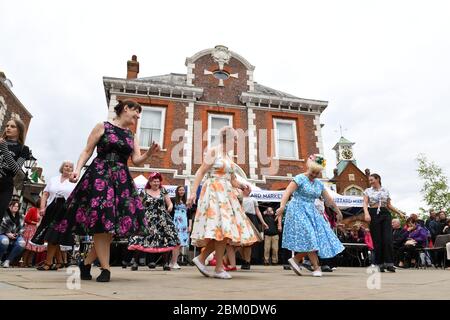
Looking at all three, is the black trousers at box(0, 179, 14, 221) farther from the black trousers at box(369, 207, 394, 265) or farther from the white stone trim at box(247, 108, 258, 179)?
the white stone trim at box(247, 108, 258, 179)

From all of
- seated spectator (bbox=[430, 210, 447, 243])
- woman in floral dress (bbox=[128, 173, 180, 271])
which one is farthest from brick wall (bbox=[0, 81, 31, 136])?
seated spectator (bbox=[430, 210, 447, 243])

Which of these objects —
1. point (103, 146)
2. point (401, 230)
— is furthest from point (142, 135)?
point (103, 146)

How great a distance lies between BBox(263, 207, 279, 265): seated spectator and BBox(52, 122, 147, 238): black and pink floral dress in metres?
7.88

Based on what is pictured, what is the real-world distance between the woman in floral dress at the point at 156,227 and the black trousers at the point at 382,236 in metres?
4.00

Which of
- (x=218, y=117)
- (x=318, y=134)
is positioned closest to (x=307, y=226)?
(x=218, y=117)

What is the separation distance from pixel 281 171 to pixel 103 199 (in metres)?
12.8

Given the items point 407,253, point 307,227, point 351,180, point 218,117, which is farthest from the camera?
point 351,180

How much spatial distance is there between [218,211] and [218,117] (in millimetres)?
12255

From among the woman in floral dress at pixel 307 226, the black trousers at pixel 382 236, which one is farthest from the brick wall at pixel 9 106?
the black trousers at pixel 382 236

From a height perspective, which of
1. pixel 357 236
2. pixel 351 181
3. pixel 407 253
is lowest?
pixel 407 253

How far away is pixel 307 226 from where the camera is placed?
5.30 m

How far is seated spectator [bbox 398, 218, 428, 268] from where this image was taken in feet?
36.3

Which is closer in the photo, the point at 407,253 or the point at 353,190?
the point at 407,253

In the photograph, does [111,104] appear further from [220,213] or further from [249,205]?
[220,213]
